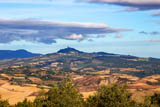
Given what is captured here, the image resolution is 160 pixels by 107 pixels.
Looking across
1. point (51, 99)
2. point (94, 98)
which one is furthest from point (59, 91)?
point (94, 98)

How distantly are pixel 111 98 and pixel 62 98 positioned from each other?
754 inches

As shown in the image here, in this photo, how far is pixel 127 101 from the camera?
317 ft

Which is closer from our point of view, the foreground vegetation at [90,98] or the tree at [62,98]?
the foreground vegetation at [90,98]

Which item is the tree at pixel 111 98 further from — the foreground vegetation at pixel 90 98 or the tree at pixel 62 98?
the tree at pixel 62 98

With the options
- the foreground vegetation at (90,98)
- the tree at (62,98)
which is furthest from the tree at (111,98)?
the tree at (62,98)

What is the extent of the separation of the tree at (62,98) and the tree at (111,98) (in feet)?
22.1

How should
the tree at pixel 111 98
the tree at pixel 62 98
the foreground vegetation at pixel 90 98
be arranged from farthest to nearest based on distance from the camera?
the tree at pixel 62 98
the foreground vegetation at pixel 90 98
the tree at pixel 111 98

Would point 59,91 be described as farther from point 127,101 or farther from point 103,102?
point 127,101

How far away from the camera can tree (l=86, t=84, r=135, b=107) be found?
3718 inches

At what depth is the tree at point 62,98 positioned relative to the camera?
4065 inches

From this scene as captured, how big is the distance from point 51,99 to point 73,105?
849 cm

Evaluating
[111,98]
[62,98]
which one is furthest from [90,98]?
[111,98]

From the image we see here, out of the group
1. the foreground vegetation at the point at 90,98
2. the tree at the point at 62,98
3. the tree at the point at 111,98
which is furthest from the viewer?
the tree at the point at 62,98

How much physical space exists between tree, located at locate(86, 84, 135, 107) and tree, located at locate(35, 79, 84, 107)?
22.1 feet
